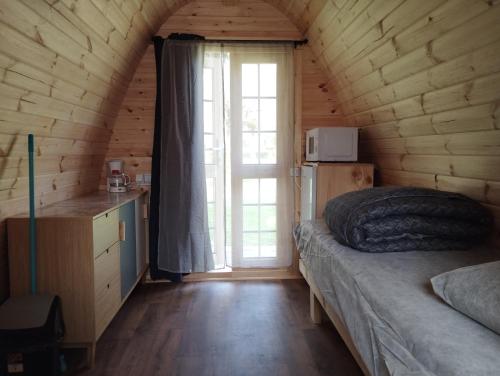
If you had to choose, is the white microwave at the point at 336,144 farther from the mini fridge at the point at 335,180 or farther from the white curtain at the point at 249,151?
the white curtain at the point at 249,151

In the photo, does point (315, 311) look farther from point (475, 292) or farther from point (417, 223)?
point (475, 292)

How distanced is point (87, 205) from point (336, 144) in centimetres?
181

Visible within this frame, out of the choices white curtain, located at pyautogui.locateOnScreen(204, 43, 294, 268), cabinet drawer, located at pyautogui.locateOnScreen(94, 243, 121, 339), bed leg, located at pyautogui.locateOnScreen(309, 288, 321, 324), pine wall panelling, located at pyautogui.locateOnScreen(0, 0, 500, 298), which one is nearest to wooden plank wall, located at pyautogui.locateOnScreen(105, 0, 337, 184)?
pine wall panelling, located at pyautogui.locateOnScreen(0, 0, 500, 298)

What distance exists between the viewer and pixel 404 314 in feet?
3.41

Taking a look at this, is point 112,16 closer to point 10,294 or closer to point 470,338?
point 10,294

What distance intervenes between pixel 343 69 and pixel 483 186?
1374 mm

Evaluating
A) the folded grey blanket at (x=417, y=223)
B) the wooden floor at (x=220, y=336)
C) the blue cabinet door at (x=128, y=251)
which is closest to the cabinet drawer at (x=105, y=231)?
the blue cabinet door at (x=128, y=251)

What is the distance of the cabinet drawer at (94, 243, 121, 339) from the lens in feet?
6.42

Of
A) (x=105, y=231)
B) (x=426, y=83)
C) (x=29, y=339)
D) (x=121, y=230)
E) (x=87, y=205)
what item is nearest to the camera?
(x=29, y=339)

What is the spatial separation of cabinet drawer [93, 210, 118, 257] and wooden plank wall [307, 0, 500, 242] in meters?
1.90

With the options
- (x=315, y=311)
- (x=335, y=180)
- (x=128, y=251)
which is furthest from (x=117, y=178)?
(x=315, y=311)

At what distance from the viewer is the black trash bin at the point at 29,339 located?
160 centimetres

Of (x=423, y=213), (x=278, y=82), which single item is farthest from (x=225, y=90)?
(x=423, y=213)

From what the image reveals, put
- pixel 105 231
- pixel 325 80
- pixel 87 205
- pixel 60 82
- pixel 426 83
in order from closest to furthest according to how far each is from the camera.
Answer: pixel 426 83 < pixel 60 82 < pixel 105 231 < pixel 87 205 < pixel 325 80
